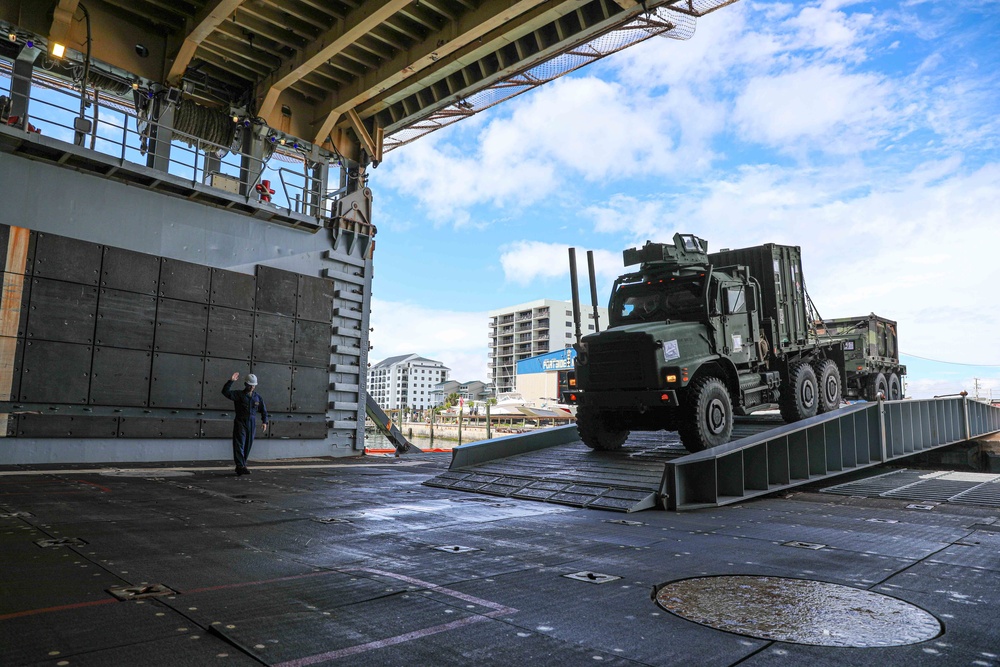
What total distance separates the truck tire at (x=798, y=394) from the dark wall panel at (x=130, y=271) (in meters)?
12.4

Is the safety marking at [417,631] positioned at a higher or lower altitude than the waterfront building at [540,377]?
lower

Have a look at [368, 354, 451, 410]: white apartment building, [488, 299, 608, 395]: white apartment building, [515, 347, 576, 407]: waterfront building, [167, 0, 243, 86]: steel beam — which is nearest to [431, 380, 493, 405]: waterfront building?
[488, 299, 608, 395]: white apartment building

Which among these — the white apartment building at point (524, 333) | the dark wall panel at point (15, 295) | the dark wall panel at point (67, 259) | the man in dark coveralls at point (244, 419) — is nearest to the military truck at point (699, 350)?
the man in dark coveralls at point (244, 419)

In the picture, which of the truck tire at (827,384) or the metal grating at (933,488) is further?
the truck tire at (827,384)

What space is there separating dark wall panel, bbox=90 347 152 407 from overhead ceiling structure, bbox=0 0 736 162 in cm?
661

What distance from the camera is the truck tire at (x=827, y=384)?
1270 centimetres

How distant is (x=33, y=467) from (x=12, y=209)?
448 centimetres

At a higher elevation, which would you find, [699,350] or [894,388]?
[699,350]

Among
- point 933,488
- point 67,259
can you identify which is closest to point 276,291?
point 67,259

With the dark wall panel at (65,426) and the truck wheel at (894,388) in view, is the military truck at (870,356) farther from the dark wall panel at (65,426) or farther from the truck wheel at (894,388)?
the dark wall panel at (65,426)

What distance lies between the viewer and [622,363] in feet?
31.6

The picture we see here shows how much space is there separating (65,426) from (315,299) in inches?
228

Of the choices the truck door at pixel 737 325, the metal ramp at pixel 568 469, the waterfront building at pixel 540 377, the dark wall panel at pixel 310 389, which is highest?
the waterfront building at pixel 540 377

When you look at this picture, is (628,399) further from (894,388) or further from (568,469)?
(894,388)
